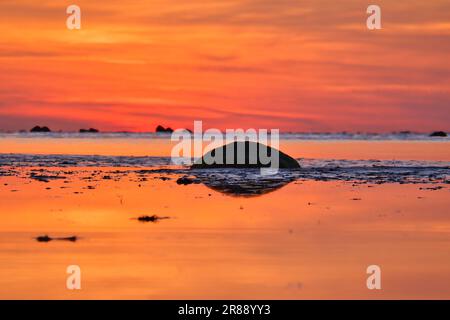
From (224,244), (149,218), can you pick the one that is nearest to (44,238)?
(224,244)

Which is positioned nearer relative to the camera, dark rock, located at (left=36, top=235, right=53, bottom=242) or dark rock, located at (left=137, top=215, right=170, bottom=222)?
dark rock, located at (left=36, top=235, right=53, bottom=242)

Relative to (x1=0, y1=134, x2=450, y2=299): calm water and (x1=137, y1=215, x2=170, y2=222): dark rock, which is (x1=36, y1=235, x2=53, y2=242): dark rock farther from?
(x1=137, y1=215, x2=170, y2=222): dark rock

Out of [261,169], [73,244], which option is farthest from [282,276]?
[261,169]

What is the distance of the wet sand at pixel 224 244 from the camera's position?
10727mm

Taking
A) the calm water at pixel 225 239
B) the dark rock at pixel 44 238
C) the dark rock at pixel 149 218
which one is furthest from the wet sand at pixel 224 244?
the dark rock at pixel 149 218

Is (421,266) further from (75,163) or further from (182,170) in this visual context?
(75,163)

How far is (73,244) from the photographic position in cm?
1395

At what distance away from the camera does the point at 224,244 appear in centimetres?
1408

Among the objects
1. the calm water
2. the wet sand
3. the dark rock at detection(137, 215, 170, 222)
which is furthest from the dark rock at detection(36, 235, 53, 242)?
the dark rock at detection(137, 215, 170, 222)

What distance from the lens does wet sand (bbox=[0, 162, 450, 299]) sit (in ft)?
35.2

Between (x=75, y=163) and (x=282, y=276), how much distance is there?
30.8 metres

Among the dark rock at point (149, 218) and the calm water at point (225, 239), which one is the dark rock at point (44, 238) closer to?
the calm water at point (225, 239)

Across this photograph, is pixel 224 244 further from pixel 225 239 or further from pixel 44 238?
pixel 44 238
